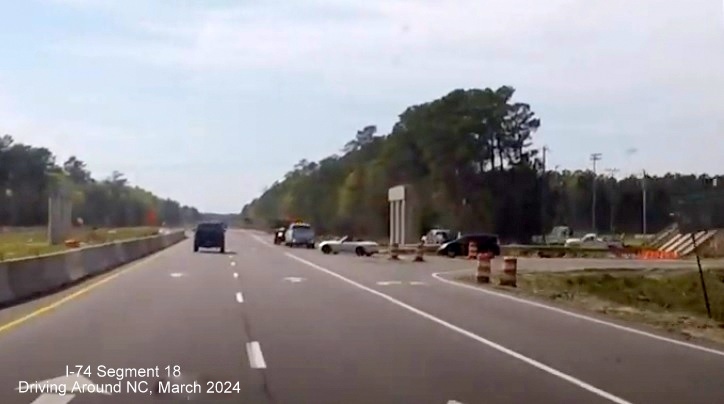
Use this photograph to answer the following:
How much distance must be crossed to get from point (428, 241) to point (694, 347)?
65.5m

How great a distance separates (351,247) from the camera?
72.6 m

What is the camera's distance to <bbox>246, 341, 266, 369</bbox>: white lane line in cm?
1559

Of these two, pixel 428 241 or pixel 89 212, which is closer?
pixel 428 241

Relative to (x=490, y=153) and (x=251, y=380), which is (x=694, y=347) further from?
(x=490, y=153)

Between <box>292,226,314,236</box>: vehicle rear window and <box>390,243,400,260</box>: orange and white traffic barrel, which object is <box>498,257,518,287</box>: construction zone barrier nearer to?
<box>390,243,400,260</box>: orange and white traffic barrel

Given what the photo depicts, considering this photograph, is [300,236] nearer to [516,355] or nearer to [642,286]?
[642,286]

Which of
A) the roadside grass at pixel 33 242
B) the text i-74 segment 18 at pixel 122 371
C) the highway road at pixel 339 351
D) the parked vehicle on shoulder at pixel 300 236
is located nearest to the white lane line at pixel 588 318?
the highway road at pixel 339 351

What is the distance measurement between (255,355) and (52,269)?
1917 centimetres

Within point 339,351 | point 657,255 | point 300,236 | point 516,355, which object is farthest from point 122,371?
point 300,236

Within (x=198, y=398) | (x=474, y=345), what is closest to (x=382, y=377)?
(x=198, y=398)

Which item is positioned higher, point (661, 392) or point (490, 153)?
point (490, 153)

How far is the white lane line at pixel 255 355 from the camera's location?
1559 centimetres

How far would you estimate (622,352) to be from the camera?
720 inches

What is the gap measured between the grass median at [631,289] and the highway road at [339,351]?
12.8ft
